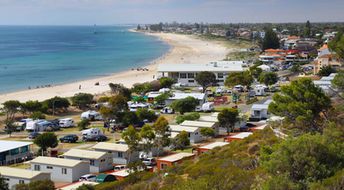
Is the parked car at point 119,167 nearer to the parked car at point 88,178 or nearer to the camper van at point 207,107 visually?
the parked car at point 88,178

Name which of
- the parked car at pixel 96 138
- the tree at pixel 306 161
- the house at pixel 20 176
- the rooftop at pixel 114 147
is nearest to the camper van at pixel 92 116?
the parked car at pixel 96 138

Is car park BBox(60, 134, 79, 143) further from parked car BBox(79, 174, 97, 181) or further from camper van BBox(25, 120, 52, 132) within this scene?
parked car BBox(79, 174, 97, 181)

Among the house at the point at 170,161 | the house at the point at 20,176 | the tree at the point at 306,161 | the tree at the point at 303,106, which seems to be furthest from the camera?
the house at the point at 170,161

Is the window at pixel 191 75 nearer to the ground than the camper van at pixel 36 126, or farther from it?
farther from it

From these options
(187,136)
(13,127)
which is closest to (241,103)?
(187,136)

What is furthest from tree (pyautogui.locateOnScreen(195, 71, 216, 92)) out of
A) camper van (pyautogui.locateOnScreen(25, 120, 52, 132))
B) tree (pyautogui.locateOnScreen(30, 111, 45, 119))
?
camper van (pyautogui.locateOnScreen(25, 120, 52, 132))

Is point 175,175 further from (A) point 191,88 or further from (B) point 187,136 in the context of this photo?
(A) point 191,88

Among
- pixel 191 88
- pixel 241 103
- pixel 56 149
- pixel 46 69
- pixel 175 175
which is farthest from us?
pixel 46 69
